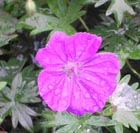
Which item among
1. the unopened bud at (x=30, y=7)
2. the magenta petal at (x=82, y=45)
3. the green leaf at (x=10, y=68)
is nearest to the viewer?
the magenta petal at (x=82, y=45)

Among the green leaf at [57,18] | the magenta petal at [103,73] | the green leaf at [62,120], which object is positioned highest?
the green leaf at [57,18]

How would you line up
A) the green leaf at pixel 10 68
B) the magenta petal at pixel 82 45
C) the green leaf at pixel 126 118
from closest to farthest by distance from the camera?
the magenta petal at pixel 82 45 → the green leaf at pixel 126 118 → the green leaf at pixel 10 68

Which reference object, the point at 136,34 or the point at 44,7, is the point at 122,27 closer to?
the point at 136,34

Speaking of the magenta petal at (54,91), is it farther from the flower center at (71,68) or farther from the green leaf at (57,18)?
the green leaf at (57,18)

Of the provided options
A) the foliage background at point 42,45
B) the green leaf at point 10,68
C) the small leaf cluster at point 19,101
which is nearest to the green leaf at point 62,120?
the foliage background at point 42,45

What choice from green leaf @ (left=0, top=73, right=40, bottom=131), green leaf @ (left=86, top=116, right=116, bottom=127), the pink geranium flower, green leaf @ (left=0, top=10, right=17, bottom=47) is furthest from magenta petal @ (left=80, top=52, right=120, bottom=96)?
green leaf @ (left=0, top=10, right=17, bottom=47)

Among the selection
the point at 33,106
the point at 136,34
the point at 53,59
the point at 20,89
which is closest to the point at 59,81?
the point at 53,59

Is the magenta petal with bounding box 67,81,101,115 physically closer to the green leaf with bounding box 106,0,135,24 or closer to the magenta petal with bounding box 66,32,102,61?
the magenta petal with bounding box 66,32,102,61

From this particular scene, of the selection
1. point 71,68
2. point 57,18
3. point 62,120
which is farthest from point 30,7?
point 62,120
